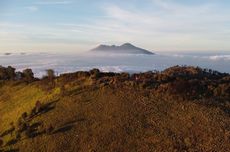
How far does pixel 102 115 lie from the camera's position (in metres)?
44.0

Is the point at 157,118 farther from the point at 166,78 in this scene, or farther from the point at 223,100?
the point at 166,78

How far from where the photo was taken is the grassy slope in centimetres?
3688

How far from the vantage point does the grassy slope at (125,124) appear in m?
36.9

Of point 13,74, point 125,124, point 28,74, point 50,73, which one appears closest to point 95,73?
point 50,73

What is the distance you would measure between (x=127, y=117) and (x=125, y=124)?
137 centimetres

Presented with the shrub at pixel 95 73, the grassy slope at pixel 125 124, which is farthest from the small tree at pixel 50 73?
the grassy slope at pixel 125 124

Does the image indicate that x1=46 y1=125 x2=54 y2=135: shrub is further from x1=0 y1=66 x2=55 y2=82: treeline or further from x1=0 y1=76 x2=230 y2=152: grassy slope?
x1=0 y1=66 x2=55 y2=82: treeline

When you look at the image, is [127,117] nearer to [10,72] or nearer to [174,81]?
[174,81]

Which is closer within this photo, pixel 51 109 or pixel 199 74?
pixel 51 109

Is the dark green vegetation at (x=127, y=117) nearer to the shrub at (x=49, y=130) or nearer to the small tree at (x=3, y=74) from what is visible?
the shrub at (x=49, y=130)

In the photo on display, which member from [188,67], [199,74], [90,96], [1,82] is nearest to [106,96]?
[90,96]

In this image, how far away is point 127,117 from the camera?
42.3 m

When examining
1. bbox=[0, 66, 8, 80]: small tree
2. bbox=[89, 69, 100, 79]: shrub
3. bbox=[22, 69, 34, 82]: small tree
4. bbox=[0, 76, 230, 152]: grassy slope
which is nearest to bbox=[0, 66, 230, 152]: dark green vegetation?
bbox=[0, 76, 230, 152]: grassy slope

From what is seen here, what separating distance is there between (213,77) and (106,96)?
1554 cm
